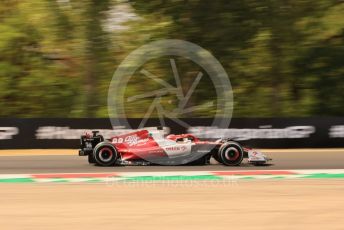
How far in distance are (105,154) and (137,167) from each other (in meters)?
0.72

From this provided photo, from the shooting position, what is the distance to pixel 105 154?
38.4 feet

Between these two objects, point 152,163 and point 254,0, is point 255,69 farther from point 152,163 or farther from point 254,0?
point 152,163

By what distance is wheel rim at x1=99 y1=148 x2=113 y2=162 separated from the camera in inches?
458

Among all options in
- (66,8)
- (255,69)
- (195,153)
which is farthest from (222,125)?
(66,8)

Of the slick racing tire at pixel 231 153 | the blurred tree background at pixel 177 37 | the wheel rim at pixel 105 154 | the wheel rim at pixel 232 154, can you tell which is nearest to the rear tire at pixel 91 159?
the wheel rim at pixel 105 154

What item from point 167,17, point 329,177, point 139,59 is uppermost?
point 167,17

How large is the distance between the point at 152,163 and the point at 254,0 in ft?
43.6

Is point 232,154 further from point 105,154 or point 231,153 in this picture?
point 105,154

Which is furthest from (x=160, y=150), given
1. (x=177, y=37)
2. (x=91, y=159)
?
(x=177, y=37)

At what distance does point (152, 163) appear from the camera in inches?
464

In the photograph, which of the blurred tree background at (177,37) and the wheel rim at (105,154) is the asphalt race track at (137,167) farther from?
the blurred tree background at (177,37)

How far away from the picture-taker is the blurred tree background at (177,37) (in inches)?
903

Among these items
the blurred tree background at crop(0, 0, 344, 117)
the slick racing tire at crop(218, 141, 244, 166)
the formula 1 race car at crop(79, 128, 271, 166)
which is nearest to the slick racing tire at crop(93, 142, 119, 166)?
the formula 1 race car at crop(79, 128, 271, 166)

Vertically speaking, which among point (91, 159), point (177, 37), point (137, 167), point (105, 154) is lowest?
point (137, 167)
